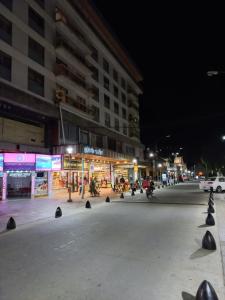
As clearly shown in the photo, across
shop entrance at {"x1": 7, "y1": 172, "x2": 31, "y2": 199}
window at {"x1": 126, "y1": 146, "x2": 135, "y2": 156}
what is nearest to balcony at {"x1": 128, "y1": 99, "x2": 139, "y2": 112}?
window at {"x1": 126, "y1": 146, "x2": 135, "y2": 156}

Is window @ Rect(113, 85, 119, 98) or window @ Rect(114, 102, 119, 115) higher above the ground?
window @ Rect(113, 85, 119, 98)

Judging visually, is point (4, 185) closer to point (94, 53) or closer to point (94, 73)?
point (94, 73)

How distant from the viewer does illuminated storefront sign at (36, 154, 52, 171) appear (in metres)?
23.2

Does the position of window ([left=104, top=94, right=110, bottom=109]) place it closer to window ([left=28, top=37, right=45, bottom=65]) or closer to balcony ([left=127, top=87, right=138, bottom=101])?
balcony ([left=127, top=87, right=138, bottom=101])

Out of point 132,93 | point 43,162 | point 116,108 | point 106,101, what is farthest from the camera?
point 132,93

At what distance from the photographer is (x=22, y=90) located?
2323 centimetres

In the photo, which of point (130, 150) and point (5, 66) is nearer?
point (5, 66)

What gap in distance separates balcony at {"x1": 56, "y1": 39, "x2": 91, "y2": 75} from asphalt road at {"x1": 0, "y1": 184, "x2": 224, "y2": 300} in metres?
23.5

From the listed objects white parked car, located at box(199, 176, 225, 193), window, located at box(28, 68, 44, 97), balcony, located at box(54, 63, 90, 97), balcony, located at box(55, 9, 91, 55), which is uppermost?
balcony, located at box(55, 9, 91, 55)

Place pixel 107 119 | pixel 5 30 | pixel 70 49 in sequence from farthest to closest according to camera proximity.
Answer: pixel 107 119 → pixel 70 49 → pixel 5 30

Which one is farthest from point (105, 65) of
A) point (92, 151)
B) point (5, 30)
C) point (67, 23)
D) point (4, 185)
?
point (4, 185)

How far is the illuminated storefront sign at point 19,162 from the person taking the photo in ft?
70.2

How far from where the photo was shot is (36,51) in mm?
26312

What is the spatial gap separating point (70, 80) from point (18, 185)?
13.9m
